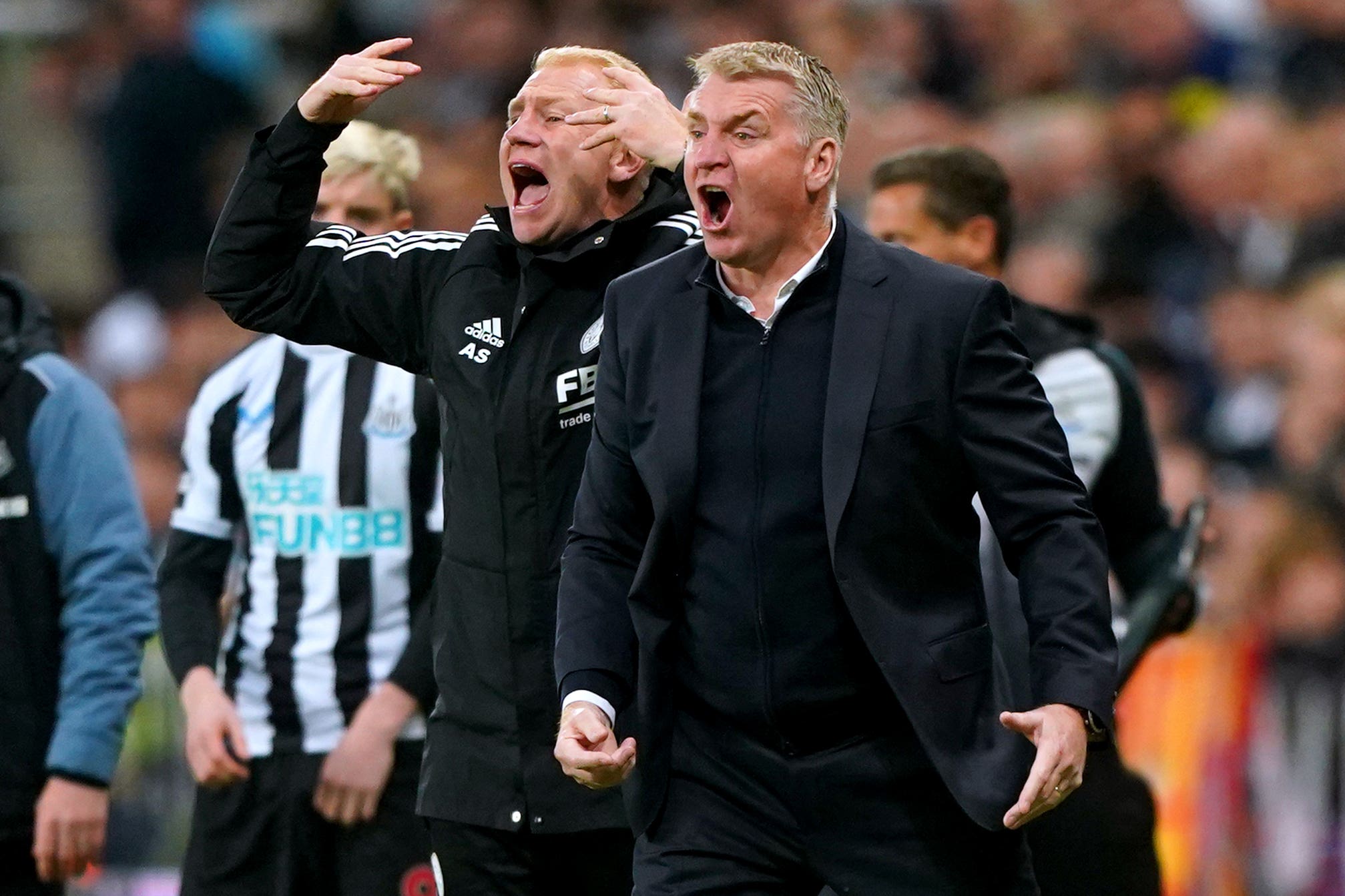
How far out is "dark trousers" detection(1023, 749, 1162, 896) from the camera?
520 centimetres

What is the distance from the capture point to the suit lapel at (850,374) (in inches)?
152

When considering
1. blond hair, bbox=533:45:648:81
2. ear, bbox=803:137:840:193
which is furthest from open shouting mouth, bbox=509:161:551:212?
ear, bbox=803:137:840:193

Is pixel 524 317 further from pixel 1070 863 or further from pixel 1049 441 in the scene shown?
pixel 1070 863

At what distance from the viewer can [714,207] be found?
4059 millimetres

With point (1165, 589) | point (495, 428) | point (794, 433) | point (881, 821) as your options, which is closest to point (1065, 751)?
point (881, 821)

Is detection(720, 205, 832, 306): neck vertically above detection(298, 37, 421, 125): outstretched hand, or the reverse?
detection(298, 37, 421, 125): outstretched hand

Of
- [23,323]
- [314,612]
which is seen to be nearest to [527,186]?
[314,612]

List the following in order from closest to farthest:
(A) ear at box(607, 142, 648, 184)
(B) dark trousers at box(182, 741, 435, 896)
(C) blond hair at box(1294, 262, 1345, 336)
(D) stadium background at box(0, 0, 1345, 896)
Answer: (A) ear at box(607, 142, 648, 184) → (B) dark trousers at box(182, 741, 435, 896) → (D) stadium background at box(0, 0, 1345, 896) → (C) blond hair at box(1294, 262, 1345, 336)

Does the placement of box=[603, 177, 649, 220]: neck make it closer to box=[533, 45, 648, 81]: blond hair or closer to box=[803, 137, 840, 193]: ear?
box=[533, 45, 648, 81]: blond hair

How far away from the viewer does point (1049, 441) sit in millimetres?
3918

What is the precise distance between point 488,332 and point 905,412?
38.7 inches

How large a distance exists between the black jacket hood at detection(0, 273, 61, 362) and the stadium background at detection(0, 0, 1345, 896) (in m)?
2.91

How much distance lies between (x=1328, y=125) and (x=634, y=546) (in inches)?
248

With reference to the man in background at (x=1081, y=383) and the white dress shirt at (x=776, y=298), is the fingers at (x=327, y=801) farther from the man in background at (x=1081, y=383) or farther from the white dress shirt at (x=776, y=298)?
the man in background at (x=1081, y=383)
